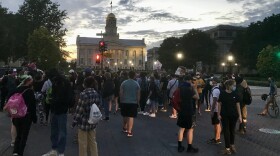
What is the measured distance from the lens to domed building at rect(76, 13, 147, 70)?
532ft

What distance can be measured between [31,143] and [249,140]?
626 cm

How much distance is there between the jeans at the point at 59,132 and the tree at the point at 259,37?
76.5m

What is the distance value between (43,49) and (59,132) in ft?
194

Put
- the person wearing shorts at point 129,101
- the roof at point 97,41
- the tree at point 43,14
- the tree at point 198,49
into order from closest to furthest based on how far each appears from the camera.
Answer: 1. the person wearing shorts at point 129,101
2. the tree at point 43,14
3. the tree at point 198,49
4. the roof at point 97,41

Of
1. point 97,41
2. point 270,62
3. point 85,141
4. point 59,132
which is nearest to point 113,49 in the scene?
point 97,41

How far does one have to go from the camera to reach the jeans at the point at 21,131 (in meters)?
9.04

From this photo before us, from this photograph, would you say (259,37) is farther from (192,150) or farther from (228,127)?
(192,150)

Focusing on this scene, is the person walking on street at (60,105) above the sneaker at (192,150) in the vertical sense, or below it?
above

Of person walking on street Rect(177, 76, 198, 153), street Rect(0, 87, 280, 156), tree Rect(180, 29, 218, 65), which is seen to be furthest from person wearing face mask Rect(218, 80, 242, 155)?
tree Rect(180, 29, 218, 65)

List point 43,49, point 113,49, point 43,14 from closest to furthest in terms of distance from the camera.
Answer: point 43,49 → point 43,14 → point 113,49

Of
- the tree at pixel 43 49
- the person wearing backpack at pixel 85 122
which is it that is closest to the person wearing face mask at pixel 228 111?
the person wearing backpack at pixel 85 122

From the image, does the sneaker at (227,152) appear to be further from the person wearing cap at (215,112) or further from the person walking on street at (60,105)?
the person walking on street at (60,105)

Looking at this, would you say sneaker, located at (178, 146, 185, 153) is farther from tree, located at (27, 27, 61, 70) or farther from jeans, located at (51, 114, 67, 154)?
tree, located at (27, 27, 61, 70)

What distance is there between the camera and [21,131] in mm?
9125
